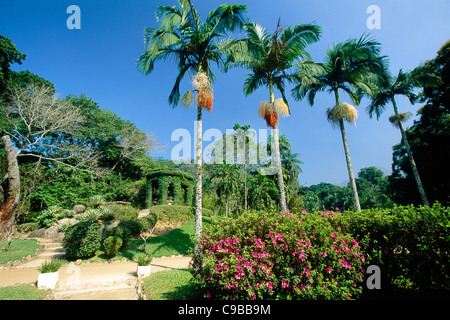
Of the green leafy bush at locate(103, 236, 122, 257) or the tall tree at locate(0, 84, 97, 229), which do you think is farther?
the tall tree at locate(0, 84, 97, 229)

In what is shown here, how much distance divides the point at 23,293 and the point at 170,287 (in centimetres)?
364

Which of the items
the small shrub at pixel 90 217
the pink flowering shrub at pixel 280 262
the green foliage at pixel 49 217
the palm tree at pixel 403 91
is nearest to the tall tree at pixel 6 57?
the green foliage at pixel 49 217

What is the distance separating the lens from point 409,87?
624 inches

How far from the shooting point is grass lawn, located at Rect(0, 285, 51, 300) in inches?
191

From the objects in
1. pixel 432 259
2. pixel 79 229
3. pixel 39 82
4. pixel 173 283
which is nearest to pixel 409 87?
pixel 432 259

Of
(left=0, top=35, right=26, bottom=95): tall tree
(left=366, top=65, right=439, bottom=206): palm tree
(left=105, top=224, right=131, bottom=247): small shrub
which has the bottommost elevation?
(left=105, top=224, right=131, bottom=247): small shrub

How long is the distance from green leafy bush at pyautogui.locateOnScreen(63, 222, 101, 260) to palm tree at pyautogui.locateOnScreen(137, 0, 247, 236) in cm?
538

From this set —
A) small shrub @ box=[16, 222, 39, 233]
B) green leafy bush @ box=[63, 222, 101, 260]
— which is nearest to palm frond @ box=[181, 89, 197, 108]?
green leafy bush @ box=[63, 222, 101, 260]

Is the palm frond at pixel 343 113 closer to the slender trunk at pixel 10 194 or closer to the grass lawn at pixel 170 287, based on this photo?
the grass lawn at pixel 170 287

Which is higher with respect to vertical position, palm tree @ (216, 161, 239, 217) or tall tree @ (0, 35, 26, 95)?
tall tree @ (0, 35, 26, 95)

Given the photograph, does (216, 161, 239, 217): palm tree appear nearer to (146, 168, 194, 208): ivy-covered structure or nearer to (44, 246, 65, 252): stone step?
(146, 168, 194, 208): ivy-covered structure

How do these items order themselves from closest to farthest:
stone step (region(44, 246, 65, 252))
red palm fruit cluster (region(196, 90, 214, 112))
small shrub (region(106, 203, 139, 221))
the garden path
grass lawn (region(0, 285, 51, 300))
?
grass lawn (region(0, 285, 51, 300)), the garden path, red palm fruit cluster (region(196, 90, 214, 112)), stone step (region(44, 246, 65, 252)), small shrub (region(106, 203, 139, 221))

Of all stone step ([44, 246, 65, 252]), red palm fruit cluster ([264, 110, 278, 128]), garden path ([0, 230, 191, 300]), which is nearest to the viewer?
garden path ([0, 230, 191, 300])

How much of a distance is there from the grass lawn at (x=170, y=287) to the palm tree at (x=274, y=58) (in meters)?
5.38
